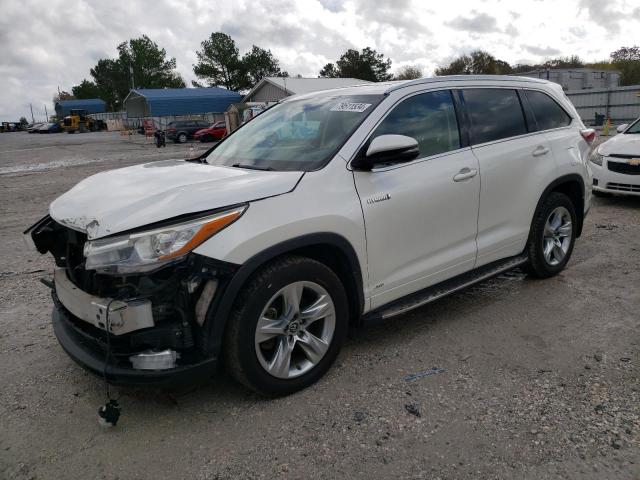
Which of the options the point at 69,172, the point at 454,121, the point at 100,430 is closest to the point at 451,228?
the point at 454,121

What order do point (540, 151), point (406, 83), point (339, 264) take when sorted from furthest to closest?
1. point (540, 151)
2. point (406, 83)
3. point (339, 264)

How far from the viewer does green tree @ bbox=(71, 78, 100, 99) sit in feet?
343

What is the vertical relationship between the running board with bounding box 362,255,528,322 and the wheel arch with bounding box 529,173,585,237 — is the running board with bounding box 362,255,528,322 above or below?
below

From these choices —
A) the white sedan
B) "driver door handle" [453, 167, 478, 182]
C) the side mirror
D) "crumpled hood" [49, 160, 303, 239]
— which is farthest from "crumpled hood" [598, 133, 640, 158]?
"crumpled hood" [49, 160, 303, 239]

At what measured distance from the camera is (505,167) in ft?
12.9

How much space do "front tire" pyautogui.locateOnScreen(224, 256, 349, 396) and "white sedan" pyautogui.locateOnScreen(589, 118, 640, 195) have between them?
6509 millimetres

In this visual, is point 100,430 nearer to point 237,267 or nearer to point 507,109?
point 237,267

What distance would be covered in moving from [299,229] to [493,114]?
2.18 m

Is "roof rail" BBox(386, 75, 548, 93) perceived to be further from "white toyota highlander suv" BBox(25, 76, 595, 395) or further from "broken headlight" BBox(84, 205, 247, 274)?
"broken headlight" BBox(84, 205, 247, 274)

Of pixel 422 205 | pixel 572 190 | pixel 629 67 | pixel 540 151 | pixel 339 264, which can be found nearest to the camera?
pixel 339 264

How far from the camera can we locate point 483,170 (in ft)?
12.3

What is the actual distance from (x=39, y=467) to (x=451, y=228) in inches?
111

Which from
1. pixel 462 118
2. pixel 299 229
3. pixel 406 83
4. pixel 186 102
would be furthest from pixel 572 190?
pixel 186 102

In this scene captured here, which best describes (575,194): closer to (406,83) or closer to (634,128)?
(406,83)
